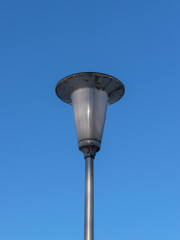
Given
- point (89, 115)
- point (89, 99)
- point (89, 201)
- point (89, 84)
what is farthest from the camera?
point (89, 84)

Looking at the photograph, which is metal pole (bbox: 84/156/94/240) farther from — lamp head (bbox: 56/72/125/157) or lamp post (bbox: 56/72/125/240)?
lamp head (bbox: 56/72/125/157)

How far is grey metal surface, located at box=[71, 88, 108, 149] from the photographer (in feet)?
19.8

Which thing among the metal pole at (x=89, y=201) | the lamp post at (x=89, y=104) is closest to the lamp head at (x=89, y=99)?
the lamp post at (x=89, y=104)

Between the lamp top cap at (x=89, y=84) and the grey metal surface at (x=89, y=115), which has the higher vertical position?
the lamp top cap at (x=89, y=84)

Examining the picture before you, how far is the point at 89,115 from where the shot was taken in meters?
6.07

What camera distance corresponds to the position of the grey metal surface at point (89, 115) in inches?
238

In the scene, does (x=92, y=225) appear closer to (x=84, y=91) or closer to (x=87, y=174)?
(x=87, y=174)

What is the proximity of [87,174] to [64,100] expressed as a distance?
155 cm

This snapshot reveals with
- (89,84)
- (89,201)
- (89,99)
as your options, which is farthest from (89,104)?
(89,201)

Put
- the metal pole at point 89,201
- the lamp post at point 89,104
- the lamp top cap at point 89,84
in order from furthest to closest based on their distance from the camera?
1. the lamp top cap at point 89,84
2. the lamp post at point 89,104
3. the metal pole at point 89,201

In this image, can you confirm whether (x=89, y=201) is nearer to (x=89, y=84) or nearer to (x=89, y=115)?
(x=89, y=115)

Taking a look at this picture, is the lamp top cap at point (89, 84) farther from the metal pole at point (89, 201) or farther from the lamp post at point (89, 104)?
the metal pole at point (89, 201)

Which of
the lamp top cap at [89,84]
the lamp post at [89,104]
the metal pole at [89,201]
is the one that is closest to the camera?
the metal pole at [89,201]

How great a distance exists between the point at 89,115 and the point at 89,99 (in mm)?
277
